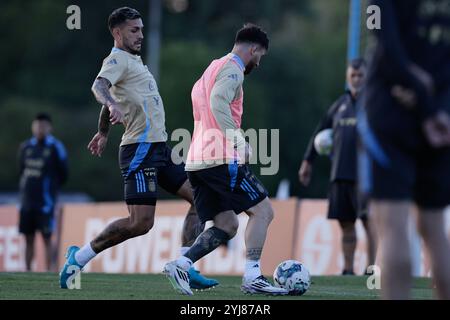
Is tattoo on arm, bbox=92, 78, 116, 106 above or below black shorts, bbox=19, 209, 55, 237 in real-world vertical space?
above

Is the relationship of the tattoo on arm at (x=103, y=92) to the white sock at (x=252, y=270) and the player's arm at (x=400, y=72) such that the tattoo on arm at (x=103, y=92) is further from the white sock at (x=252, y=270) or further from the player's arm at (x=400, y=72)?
the player's arm at (x=400, y=72)

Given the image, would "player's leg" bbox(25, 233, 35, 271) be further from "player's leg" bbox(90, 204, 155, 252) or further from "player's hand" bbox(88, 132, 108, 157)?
"player's leg" bbox(90, 204, 155, 252)

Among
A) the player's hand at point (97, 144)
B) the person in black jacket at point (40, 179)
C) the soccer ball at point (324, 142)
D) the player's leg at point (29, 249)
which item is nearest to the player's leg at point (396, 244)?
the player's hand at point (97, 144)

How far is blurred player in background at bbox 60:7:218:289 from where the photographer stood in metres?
9.55

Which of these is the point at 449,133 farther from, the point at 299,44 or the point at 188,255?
the point at 299,44

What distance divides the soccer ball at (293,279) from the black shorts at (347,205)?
4.44 m

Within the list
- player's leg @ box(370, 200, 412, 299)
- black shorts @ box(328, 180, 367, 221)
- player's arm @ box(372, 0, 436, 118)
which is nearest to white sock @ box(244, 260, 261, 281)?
player's leg @ box(370, 200, 412, 299)

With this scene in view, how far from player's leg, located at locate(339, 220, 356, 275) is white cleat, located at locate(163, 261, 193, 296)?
198 inches

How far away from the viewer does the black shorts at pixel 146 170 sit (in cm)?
957

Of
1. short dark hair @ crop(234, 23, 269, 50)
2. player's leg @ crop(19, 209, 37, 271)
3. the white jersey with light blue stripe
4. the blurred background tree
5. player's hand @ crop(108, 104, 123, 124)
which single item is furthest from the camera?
the blurred background tree

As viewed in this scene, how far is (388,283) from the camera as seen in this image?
563cm

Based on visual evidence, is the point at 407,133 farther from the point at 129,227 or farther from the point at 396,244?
the point at 129,227

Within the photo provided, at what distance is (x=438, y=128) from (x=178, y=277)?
379 centimetres

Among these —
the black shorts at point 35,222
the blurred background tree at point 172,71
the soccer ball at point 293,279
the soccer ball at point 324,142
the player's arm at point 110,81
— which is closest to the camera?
the player's arm at point 110,81
